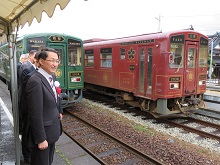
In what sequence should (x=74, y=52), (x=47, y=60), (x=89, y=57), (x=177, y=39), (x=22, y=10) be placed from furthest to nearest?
(x=89, y=57) < (x=74, y=52) < (x=177, y=39) < (x=22, y=10) < (x=47, y=60)

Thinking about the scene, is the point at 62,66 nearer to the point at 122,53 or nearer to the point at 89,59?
the point at 122,53

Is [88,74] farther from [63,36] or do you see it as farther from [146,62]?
[146,62]

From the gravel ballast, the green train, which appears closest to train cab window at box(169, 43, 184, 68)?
the gravel ballast

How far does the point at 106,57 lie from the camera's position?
9781 millimetres

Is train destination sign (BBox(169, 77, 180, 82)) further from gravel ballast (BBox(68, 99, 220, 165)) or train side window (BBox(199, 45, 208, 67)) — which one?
gravel ballast (BBox(68, 99, 220, 165))

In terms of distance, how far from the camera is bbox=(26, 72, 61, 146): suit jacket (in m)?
2.30

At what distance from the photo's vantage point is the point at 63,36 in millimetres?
7840

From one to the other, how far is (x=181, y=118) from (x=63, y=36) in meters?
5.31

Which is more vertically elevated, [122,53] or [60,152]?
[122,53]

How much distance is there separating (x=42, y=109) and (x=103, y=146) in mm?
3018

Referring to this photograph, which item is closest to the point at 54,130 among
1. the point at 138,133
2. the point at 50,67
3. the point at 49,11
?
the point at 50,67

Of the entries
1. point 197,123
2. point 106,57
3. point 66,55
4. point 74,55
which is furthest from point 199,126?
point 66,55

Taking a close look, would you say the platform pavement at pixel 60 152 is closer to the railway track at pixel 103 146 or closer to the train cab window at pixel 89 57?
the railway track at pixel 103 146

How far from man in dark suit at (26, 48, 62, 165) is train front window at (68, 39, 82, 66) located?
5.69m
